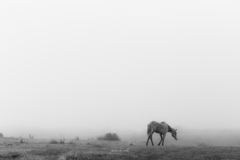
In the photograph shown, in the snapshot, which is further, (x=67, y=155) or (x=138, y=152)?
(x=138, y=152)

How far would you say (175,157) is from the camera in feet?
47.2

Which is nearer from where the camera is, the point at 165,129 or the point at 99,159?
the point at 99,159

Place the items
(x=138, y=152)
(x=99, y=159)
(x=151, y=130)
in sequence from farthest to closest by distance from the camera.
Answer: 1. (x=151, y=130)
2. (x=138, y=152)
3. (x=99, y=159)

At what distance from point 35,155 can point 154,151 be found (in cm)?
757

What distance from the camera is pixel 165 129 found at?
24141 millimetres

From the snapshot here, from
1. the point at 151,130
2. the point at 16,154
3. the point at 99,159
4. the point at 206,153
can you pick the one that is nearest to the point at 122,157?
the point at 99,159

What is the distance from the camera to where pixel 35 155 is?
15.0 m

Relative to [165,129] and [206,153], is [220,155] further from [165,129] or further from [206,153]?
[165,129]

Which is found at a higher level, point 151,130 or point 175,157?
point 151,130

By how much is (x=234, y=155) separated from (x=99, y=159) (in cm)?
799

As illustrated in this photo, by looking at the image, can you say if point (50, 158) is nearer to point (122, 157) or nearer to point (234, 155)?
point (122, 157)

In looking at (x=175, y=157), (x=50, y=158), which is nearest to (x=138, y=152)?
(x=175, y=157)

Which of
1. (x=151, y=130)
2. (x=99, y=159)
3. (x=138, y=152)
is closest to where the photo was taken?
(x=99, y=159)

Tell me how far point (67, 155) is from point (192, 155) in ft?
24.7
